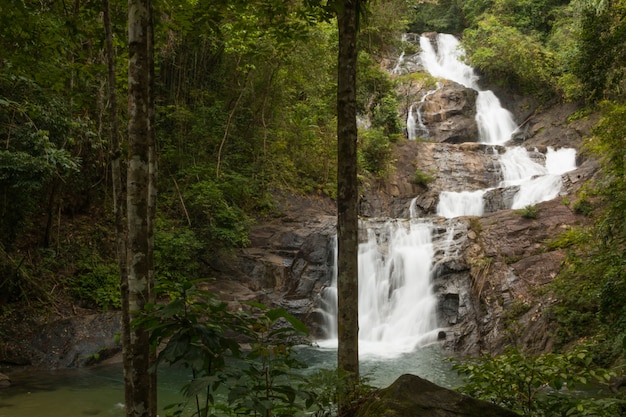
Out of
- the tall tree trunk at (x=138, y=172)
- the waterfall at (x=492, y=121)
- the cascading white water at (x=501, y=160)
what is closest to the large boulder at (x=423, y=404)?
the tall tree trunk at (x=138, y=172)

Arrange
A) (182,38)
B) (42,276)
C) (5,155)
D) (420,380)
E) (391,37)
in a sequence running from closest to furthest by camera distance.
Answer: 1. (420,380)
2. (5,155)
3. (42,276)
4. (182,38)
5. (391,37)

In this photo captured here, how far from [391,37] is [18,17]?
23.6m

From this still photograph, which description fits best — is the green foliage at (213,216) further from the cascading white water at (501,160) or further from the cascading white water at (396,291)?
the cascading white water at (501,160)

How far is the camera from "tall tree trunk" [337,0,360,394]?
4.38m

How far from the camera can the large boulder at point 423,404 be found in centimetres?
301

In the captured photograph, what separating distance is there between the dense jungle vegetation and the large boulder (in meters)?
2.06

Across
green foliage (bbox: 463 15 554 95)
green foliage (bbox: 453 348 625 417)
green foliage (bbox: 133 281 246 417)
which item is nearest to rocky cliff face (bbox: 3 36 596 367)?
green foliage (bbox: 463 15 554 95)

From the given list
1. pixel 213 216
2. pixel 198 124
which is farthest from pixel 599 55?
pixel 198 124

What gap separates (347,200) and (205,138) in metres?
11.5

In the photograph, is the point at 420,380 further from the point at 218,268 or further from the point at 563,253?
the point at 218,268

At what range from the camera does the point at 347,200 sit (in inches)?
179

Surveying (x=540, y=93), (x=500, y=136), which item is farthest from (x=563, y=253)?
(x=540, y=93)

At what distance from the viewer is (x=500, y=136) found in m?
24.1

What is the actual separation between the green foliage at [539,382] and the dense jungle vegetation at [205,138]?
1.22m
